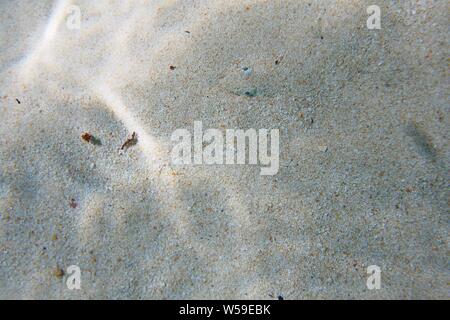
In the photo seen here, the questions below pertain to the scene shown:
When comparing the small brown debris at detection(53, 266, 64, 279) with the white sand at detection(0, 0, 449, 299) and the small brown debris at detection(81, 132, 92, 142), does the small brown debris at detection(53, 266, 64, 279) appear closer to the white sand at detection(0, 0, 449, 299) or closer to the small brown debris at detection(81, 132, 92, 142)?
the white sand at detection(0, 0, 449, 299)

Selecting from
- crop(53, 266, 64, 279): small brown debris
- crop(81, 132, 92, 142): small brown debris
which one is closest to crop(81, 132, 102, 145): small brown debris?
crop(81, 132, 92, 142): small brown debris

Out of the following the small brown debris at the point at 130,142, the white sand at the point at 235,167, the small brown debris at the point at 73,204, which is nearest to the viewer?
the white sand at the point at 235,167

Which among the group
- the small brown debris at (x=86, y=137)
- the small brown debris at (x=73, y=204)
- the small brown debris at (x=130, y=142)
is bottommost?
the small brown debris at (x=73, y=204)

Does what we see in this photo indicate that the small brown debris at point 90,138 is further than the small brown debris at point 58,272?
Yes

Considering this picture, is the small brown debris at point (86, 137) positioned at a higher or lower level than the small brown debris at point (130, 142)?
higher

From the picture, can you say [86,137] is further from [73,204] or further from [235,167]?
[235,167]

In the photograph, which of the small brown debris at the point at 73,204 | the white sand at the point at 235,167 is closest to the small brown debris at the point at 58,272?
the white sand at the point at 235,167

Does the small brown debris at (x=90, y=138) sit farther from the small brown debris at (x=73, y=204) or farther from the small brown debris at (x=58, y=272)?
the small brown debris at (x=58, y=272)

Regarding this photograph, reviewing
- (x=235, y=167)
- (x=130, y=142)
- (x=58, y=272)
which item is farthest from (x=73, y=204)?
(x=235, y=167)

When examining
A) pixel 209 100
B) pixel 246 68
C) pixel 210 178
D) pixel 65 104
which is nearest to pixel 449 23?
pixel 246 68
